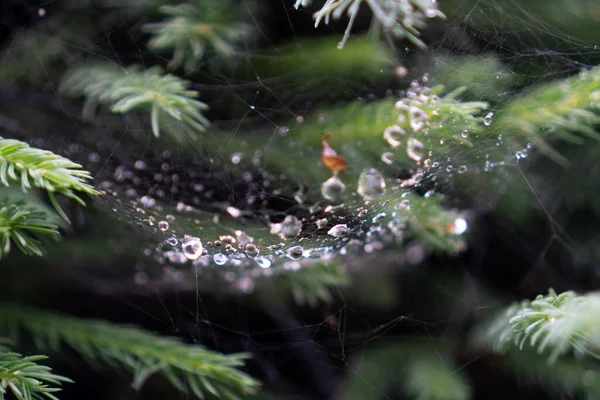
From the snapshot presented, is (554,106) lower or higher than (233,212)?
higher

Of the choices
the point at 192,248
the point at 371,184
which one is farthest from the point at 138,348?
the point at 371,184

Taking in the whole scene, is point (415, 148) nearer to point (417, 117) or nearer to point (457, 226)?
point (417, 117)

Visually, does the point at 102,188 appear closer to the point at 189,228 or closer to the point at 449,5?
the point at 189,228

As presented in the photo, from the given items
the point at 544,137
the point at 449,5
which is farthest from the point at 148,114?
the point at 544,137

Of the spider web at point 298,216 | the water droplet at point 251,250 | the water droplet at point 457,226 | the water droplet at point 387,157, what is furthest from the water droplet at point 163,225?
the water droplet at point 457,226

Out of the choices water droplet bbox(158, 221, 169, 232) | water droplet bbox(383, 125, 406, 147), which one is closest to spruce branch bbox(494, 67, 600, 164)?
water droplet bbox(383, 125, 406, 147)

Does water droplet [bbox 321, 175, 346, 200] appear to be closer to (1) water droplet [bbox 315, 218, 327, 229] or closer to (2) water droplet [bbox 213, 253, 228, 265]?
(1) water droplet [bbox 315, 218, 327, 229]

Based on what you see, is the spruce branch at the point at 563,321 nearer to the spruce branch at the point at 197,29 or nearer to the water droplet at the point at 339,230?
the water droplet at the point at 339,230
